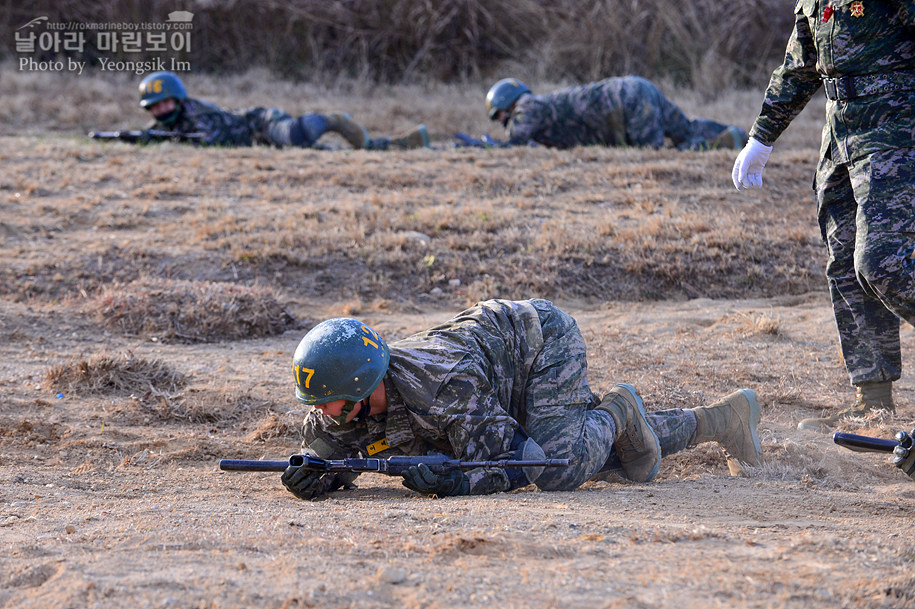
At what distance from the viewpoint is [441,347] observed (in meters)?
3.82

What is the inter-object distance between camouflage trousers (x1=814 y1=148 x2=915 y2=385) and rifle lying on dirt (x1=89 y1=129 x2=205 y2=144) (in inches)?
329

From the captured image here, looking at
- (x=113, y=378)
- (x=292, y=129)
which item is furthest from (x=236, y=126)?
(x=113, y=378)

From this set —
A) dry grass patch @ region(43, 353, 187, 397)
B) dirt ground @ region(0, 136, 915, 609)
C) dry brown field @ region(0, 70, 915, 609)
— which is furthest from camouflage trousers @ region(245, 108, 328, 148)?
dry grass patch @ region(43, 353, 187, 397)

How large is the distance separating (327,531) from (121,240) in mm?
5255

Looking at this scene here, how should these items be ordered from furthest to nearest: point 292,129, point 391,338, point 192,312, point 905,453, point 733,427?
point 292,129
point 192,312
point 391,338
point 733,427
point 905,453

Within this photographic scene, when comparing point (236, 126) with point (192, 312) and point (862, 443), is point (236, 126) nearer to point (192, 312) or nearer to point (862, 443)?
point (192, 312)

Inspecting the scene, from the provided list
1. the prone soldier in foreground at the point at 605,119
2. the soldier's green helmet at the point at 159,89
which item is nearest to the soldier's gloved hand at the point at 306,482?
the prone soldier in foreground at the point at 605,119

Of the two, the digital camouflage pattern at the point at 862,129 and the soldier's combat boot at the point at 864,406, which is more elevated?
the digital camouflage pattern at the point at 862,129

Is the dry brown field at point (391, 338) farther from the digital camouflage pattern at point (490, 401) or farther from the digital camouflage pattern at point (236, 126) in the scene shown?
the digital camouflage pattern at point (236, 126)

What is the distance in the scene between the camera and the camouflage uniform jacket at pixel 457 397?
3.69m

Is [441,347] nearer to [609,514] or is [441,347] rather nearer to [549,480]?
[549,480]

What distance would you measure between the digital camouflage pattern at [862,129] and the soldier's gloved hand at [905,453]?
55cm

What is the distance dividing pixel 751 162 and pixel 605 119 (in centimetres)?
654

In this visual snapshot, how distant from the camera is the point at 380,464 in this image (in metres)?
3.57
